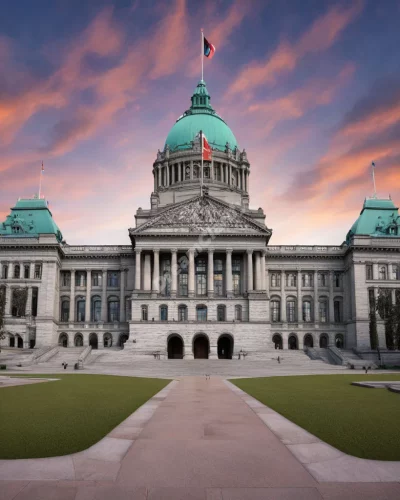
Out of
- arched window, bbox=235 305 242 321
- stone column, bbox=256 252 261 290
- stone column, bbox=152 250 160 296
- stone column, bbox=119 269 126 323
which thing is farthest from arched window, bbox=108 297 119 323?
stone column, bbox=256 252 261 290

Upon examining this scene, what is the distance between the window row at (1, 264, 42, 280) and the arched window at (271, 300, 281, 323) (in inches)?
1656

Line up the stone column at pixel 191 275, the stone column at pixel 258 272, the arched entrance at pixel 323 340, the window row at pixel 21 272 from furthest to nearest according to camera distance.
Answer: the arched entrance at pixel 323 340, the window row at pixel 21 272, the stone column at pixel 258 272, the stone column at pixel 191 275

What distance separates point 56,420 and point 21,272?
82569mm

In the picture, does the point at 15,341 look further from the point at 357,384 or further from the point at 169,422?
the point at 169,422

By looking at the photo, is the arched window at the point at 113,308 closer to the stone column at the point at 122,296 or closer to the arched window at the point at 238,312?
the stone column at the point at 122,296

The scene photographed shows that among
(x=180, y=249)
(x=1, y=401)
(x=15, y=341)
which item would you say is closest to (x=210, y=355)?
(x=180, y=249)

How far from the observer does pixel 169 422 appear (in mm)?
16969

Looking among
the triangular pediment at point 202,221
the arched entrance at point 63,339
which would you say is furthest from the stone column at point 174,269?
the arched entrance at point 63,339

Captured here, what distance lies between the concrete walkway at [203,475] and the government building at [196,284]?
227 ft

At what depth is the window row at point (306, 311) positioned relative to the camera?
100 m

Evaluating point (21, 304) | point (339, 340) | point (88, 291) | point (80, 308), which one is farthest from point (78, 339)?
point (339, 340)

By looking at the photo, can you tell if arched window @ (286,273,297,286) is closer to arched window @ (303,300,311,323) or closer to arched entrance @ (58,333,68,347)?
arched window @ (303,300,311,323)

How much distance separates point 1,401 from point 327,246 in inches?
3394

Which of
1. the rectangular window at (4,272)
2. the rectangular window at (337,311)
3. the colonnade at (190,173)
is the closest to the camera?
the rectangular window at (4,272)
